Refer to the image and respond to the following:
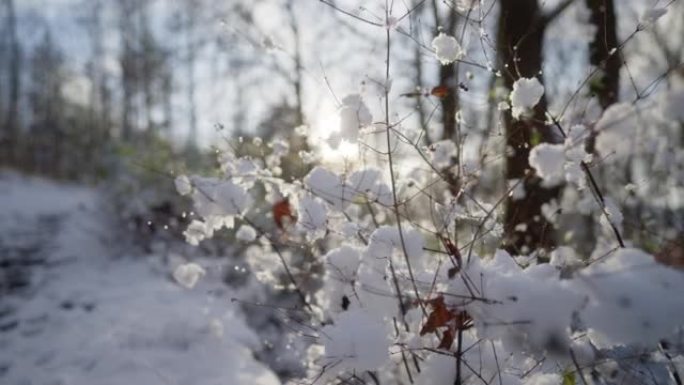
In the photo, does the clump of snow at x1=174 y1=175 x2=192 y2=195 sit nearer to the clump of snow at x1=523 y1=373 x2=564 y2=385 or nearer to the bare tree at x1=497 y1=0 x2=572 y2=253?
the clump of snow at x1=523 y1=373 x2=564 y2=385

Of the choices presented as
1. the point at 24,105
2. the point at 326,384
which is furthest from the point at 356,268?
the point at 24,105

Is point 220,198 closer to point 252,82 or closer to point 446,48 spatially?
point 446,48

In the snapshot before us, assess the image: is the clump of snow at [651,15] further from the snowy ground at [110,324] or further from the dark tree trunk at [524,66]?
the snowy ground at [110,324]

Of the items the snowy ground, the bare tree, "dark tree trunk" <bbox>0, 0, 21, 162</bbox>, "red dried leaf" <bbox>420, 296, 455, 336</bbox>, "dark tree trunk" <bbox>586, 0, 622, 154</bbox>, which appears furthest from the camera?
"dark tree trunk" <bbox>0, 0, 21, 162</bbox>

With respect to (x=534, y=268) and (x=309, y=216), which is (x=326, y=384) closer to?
(x=309, y=216)

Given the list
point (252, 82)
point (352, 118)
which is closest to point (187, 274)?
point (352, 118)

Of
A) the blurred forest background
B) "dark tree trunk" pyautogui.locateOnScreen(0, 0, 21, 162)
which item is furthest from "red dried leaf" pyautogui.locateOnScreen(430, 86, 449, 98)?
"dark tree trunk" pyautogui.locateOnScreen(0, 0, 21, 162)

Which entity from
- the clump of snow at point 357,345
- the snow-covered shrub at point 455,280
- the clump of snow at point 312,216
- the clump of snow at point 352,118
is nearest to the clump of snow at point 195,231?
the snow-covered shrub at point 455,280
